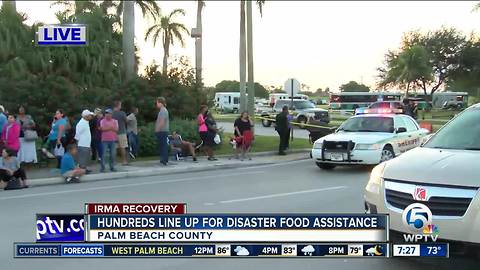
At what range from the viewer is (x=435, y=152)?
19.6 feet

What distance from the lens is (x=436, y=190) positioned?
499cm

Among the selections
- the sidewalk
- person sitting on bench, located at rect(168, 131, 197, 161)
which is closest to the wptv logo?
the sidewalk

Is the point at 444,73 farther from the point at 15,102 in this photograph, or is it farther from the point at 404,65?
the point at 15,102

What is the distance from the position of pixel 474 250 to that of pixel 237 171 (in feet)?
35.5

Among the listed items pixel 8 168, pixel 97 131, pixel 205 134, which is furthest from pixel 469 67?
pixel 8 168

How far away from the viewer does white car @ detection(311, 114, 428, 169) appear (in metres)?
14.2

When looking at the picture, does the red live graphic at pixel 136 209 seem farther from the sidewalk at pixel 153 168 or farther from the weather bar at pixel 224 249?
the sidewalk at pixel 153 168

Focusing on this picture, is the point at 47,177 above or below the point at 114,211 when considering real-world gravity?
below

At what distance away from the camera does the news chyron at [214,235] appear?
462 cm

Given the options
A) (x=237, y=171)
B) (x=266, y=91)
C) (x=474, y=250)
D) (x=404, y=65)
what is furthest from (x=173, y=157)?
(x=266, y=91)

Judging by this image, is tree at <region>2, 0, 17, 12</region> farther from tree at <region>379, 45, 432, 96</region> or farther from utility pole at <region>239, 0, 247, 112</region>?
tree at <region>379, 45, 432, 96</region>

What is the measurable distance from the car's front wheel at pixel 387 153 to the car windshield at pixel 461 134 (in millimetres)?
A: 7565

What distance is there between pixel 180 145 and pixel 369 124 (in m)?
5.87

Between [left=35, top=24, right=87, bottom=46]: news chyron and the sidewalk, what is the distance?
8377 millimetres
